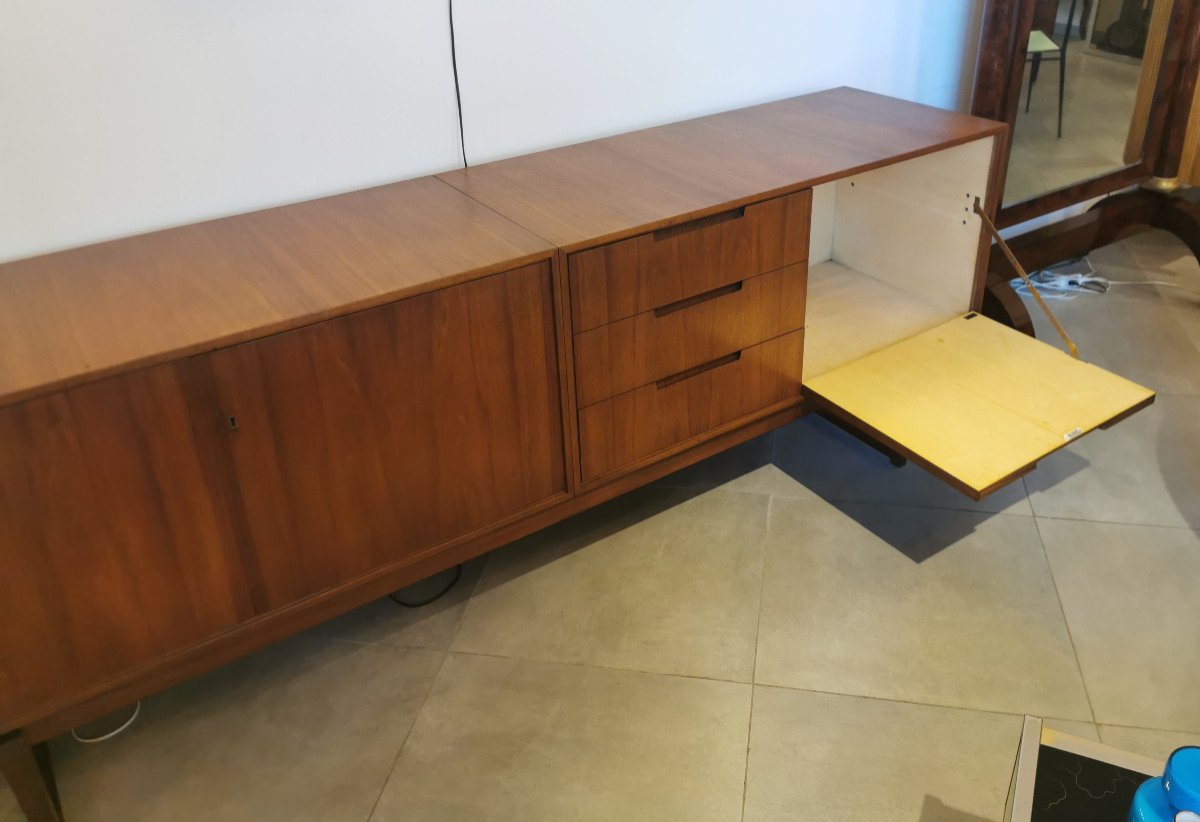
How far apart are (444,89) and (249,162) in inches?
15.5

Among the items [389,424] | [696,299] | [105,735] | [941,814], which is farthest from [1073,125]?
[105,735]

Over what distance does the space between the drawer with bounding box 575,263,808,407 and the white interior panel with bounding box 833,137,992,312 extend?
507mm

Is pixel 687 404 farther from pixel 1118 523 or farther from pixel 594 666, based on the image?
pixel 1118 523

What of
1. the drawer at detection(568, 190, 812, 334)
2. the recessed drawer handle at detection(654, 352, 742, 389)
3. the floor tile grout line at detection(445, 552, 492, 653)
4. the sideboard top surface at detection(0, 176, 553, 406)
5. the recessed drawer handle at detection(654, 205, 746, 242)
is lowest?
the floor tile grout line at detection(445, 552, 492, 653)

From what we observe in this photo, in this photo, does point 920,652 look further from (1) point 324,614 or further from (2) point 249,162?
(2) point 249,162

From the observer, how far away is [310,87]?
177 centimetres

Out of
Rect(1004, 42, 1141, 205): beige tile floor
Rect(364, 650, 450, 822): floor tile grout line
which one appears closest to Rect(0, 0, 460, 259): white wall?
Rect(364, 650, 450, 822): floor tile grout line

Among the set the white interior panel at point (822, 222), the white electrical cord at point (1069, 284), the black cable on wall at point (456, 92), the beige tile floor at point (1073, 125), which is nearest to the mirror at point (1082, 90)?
the beige tile floor at point (1073, 125)

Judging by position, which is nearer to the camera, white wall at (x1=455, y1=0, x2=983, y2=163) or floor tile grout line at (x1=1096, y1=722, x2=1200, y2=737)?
floor tile grout line at (x1=1096, y1=722, x2=1200, y2=737)

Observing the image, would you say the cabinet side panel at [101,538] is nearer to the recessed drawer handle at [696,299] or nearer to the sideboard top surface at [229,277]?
the sideboard top surface at [229,277]

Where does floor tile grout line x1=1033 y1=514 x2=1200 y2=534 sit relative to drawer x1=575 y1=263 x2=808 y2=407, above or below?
below

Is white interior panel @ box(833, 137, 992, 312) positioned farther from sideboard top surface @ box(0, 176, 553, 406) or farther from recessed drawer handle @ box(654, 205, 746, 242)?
sideboard top surface @ box(0, 176, 553, 406)

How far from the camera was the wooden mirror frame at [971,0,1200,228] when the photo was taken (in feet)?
7.95

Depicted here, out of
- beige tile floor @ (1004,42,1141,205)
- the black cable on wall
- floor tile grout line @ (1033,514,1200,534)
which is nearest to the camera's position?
the black cable on wall
